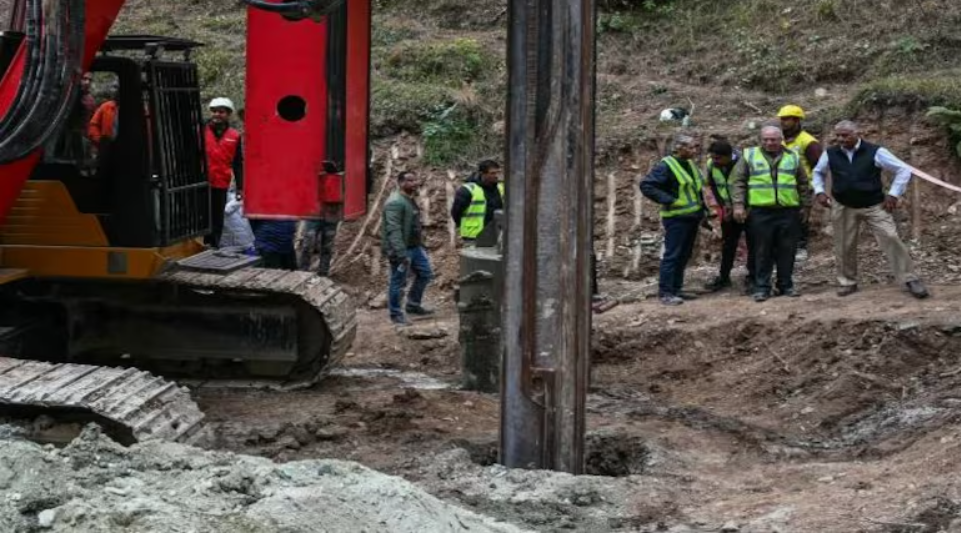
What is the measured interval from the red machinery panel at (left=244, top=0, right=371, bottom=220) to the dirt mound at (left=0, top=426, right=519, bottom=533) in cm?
262

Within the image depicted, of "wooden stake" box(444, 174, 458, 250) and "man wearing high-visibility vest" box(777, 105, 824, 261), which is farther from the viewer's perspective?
"wooden stake" box(444, 174, 458, 250)

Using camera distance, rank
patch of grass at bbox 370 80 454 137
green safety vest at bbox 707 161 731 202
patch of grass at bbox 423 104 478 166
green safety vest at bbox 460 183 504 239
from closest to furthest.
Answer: green safety vest at bbox 460 183 504 239 < green safety vest at bbox 707 161 731 202 < patch of grass at bbox 423 104 478 166 < patch of grass at bbox 370 80 454 137

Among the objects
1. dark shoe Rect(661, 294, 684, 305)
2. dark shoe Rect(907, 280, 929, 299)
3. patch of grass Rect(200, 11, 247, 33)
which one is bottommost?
dark shoe Rect(661, 294, 684, 305)

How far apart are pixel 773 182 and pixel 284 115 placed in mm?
5808

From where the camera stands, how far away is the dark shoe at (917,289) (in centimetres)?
1209

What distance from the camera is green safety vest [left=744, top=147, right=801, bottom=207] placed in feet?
41.3

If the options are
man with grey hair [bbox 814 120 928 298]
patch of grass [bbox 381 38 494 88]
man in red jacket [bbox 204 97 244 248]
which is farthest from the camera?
patch of grass [bbox 381 38 494 88]

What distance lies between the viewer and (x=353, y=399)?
32.6 feet

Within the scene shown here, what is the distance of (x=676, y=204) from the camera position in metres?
12.9

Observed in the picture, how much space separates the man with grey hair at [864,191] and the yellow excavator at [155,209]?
442 centimetres

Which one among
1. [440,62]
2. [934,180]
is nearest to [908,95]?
[934,180]

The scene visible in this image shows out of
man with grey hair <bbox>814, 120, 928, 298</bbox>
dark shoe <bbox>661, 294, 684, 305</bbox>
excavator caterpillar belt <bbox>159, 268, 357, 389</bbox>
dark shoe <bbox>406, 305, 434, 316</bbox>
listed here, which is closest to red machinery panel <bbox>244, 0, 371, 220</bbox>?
excavator caterpillar belt <bbox>159, 268, 357, 389</bbox>

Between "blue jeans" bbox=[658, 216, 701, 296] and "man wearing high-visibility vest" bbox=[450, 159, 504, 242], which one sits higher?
"man wearing high-visibility vest" bbox=[450, 159, 504, 242]

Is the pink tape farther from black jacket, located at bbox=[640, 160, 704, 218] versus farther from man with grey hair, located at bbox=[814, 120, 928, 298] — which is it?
black jacket, located at bbox=[640, 160, 704, 218]
